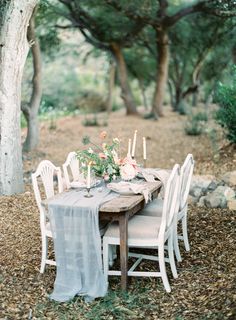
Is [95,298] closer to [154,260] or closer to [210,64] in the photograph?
[154,260]

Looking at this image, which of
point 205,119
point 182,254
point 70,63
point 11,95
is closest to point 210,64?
point 205,119

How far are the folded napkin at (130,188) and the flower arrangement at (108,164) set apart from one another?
5.4 inches

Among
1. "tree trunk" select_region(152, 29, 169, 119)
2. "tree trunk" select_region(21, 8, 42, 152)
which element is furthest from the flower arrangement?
"tree trunk" select_region(152, 29, 169, 119)

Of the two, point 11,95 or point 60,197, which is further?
point 11,95

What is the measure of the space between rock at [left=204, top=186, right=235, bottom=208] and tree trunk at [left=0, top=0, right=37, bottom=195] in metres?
2.59

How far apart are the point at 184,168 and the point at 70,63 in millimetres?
24920

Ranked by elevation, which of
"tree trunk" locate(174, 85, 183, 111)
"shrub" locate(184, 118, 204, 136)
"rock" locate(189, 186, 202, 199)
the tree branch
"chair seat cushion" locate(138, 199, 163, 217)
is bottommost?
"rock" locate(189, 186, 202, 199)

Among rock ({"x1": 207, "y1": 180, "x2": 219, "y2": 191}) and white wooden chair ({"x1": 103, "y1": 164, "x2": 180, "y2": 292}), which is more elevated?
white wooden chair ({"x1": 103, "y1": 164, "x2": 180, "y2": 292})

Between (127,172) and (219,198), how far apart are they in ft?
7.41

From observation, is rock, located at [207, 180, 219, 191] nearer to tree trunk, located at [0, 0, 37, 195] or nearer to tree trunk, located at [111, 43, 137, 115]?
tree trunk, located at [0, 0, 37, 195]

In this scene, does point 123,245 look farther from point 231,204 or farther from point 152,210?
point 231,204

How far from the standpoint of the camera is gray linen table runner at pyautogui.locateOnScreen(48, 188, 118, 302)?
3982 mm

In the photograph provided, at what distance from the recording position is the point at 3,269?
462cm

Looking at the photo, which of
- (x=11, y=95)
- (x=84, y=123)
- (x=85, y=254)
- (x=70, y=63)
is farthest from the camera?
(x=70, y=63)
